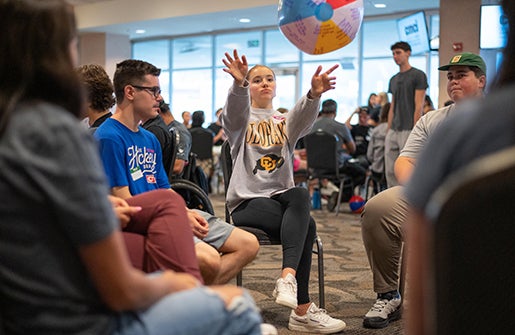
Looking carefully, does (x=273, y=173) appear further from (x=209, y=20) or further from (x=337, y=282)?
(x=209, y=20)

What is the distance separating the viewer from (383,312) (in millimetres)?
2938

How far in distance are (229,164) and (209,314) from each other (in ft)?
6.96

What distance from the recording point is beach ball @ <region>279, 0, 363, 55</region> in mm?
3273

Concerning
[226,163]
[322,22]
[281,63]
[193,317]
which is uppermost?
[281,63]

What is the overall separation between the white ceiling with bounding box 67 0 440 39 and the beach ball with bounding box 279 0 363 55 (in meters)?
8.14

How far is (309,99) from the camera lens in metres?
3.09

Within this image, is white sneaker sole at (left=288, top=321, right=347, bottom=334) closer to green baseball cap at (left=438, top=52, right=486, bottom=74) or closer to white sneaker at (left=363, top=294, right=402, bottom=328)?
white sneaker at (left=363, top=294, right=402, bottom=328)

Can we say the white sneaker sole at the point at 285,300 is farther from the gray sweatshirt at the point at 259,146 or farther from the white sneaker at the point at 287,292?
the gray sweatshirt at the point at 259,146

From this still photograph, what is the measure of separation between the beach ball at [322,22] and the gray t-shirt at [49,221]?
2.40 meters

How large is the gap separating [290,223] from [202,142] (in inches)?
263

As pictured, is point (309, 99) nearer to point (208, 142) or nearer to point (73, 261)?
point (73, 261)

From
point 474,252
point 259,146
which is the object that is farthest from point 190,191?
point 474,252

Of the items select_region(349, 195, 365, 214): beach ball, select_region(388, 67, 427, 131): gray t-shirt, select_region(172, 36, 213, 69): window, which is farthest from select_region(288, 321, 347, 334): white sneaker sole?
select_region(172, 36, 213, 69): window

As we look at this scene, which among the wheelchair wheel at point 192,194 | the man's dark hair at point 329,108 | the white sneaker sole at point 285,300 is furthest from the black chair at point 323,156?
the white sneaker sole at point 285,300
